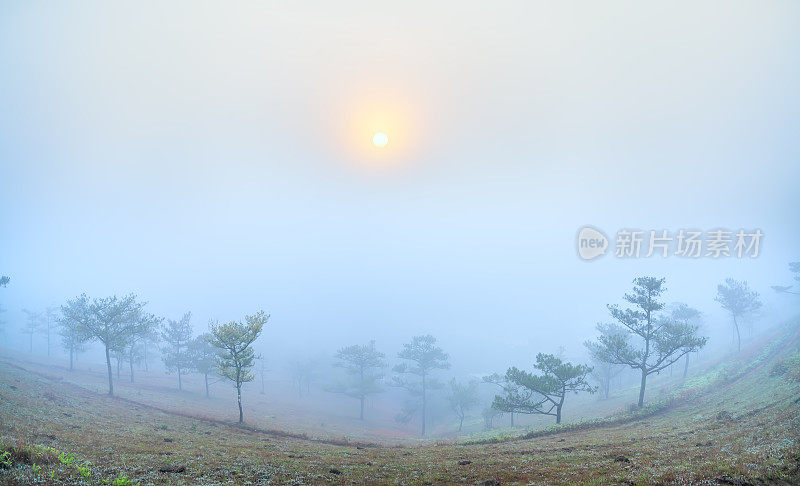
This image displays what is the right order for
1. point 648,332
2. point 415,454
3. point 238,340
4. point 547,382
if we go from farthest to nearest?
point 648,332 < point 547,382 < point 238,340 < point 415,454

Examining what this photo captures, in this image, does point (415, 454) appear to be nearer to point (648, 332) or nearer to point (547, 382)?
point (547, 382)

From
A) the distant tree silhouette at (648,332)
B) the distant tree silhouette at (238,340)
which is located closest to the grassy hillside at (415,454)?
the distant tree silhouette at (648,332)

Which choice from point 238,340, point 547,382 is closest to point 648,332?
point 547,382

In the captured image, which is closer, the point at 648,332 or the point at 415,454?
the point at 415,454

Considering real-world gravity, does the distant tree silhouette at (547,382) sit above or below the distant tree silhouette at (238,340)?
below

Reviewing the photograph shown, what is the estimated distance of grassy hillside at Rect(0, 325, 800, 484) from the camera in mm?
14562

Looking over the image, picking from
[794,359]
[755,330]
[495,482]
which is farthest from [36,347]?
[755,330]

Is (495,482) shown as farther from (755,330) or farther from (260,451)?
(755,330)

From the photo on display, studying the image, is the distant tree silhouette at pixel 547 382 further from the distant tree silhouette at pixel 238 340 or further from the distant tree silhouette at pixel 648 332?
the distant tree silhouette at pixel 238 340

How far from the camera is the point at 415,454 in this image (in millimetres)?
26406

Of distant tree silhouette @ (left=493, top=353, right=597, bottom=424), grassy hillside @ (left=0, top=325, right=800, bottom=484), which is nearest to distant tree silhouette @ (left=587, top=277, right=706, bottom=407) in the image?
grassy hillside @ (left=0, top=325, right=800, bottom=484)

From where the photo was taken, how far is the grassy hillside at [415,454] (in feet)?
47.8

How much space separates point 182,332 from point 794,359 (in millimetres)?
106039

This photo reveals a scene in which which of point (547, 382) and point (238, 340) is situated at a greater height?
point (238, 340)
